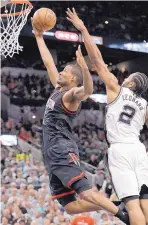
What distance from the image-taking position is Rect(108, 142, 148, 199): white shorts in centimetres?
488

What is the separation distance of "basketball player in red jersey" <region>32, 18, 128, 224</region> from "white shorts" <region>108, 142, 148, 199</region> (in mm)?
249

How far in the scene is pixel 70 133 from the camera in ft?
17.7

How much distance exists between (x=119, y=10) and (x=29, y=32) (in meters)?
6.96

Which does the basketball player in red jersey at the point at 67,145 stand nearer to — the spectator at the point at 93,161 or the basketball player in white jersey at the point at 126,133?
the basketball player in white jersey at the point at 126,133

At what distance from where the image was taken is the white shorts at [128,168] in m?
4.88

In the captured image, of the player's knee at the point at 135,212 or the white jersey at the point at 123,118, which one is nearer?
the player's knee at the point at 135,212

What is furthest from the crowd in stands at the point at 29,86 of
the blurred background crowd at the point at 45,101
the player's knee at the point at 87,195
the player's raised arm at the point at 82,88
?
the player's knee at the point at 87,195

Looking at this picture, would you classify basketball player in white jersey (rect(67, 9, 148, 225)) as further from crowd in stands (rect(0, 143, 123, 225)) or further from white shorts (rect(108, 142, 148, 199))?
crowd in stands (rect(0, 143, 123, 225))

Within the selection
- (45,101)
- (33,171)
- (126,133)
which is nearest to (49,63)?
(126,133)

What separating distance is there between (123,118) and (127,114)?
6 cm

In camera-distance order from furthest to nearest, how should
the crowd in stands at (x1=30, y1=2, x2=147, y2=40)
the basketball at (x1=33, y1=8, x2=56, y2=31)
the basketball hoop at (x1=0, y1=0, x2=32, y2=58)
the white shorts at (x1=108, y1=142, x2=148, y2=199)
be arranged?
1. the crowd in stands at (x1=30, y1=2, x2=147, y2=40)
2. the basketball hoop at (x1=0, y1=0, x2=32, y2=58)
3. the basketball at (x1=33, y1=8, x2=56, y2=31)
4. the white shorts at (x1=108, y1=142, x2=148, y2=199)

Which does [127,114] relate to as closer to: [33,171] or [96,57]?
[96,57]

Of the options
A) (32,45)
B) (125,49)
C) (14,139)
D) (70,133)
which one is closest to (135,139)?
(70,133)

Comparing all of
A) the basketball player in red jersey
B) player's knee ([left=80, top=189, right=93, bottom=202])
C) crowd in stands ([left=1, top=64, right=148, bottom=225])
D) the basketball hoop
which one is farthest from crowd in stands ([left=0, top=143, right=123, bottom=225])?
the basketball hoop
